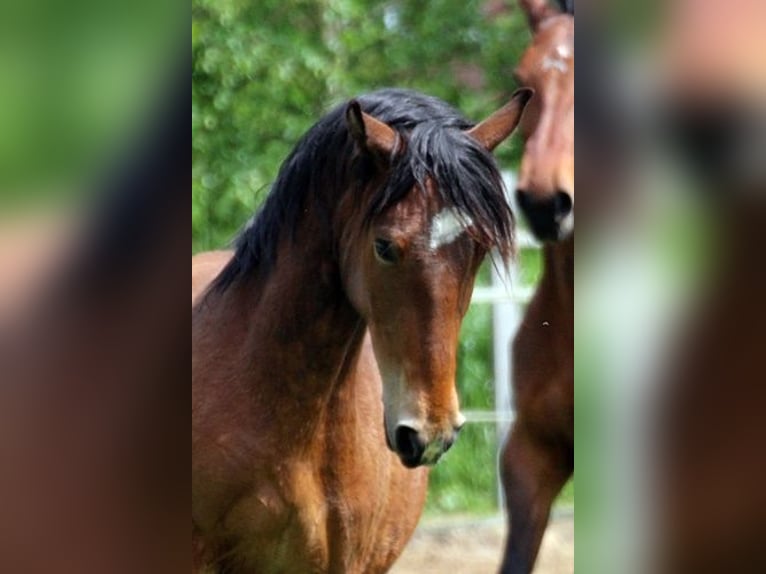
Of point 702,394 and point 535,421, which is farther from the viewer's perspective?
point 535,421

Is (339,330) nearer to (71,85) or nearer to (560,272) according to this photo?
(560,272)

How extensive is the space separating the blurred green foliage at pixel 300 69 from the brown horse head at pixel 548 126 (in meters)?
0.17

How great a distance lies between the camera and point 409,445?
4.60 feet

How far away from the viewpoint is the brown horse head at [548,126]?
1.58 meters

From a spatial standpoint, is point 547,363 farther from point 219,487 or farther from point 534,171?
point 219,487

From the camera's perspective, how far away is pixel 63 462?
0.91m

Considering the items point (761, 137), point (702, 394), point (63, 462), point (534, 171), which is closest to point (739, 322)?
point (702, 394)

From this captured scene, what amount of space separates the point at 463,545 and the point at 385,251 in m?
1.50

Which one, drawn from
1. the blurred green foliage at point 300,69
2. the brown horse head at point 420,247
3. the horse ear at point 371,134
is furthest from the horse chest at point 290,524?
the blurred green foliage at point 300,69

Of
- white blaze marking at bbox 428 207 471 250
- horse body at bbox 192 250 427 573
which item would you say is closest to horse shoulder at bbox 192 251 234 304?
horse body at bbox 192 250 427 573

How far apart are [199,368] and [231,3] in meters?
0.89

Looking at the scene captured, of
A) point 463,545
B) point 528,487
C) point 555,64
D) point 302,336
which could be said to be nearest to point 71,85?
point 302,336

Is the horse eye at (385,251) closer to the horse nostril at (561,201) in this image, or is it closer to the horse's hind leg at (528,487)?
the horse nostril at (561,201)

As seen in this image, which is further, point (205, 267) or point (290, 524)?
point (205, 267)
